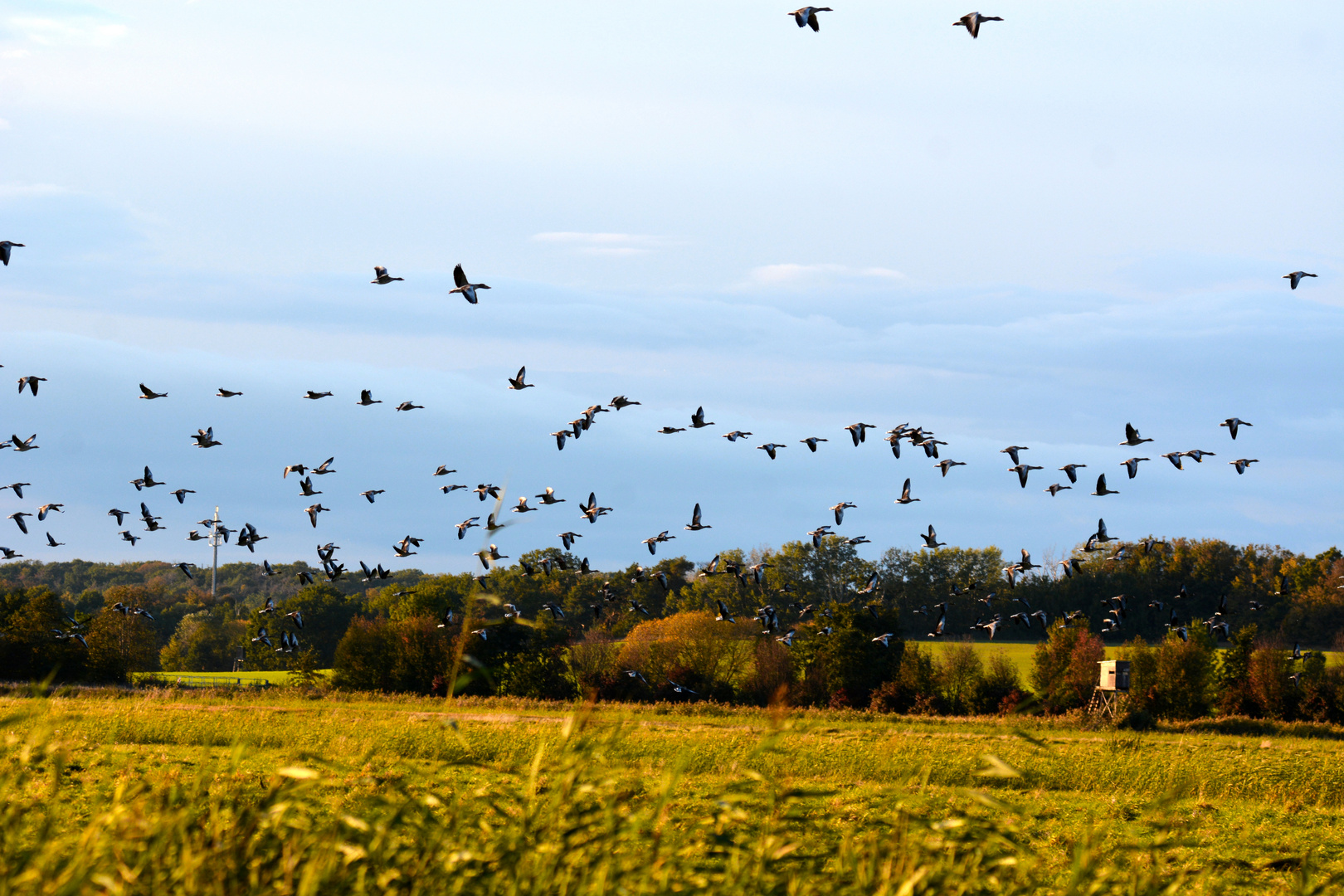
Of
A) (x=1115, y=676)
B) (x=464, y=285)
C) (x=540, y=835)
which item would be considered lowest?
(x=1115, y=676)

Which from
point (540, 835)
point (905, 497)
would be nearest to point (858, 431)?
point (905, 497)

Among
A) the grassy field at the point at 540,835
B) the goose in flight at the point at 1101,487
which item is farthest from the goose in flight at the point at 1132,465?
the grassy field at the point at 540,835

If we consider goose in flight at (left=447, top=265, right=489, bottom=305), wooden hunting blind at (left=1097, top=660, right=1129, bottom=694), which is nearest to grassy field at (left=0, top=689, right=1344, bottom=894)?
goose in flight at (left=447, top=265, right=489, bottom=305)

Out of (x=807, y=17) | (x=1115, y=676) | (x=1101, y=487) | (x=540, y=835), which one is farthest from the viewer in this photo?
(x=1115, y=676)

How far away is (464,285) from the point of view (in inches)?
1283

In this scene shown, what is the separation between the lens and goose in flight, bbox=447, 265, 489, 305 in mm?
32344

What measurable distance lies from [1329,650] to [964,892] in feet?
413

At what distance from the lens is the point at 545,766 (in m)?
9.64

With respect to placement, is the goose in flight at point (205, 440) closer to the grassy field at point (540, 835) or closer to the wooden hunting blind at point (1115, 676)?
the grassy field at point (540, 835)

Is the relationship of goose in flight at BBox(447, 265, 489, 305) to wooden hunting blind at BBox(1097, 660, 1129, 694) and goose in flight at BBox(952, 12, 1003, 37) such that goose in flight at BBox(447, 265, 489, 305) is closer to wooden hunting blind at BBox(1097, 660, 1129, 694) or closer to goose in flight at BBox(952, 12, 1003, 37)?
goose in flight at BBox(952, 12, 1003, 37)

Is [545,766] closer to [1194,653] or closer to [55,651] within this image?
[1194,653]

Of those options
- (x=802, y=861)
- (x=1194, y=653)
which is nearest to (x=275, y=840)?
(x=802, y=861)

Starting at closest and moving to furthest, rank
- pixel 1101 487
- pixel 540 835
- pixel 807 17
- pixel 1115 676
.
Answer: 1. pixel 540 835
2. pixel 807 17
3. pixel 1101 487
4. pixel 1115 676

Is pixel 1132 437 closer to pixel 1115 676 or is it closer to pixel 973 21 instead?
pixel 973 21
